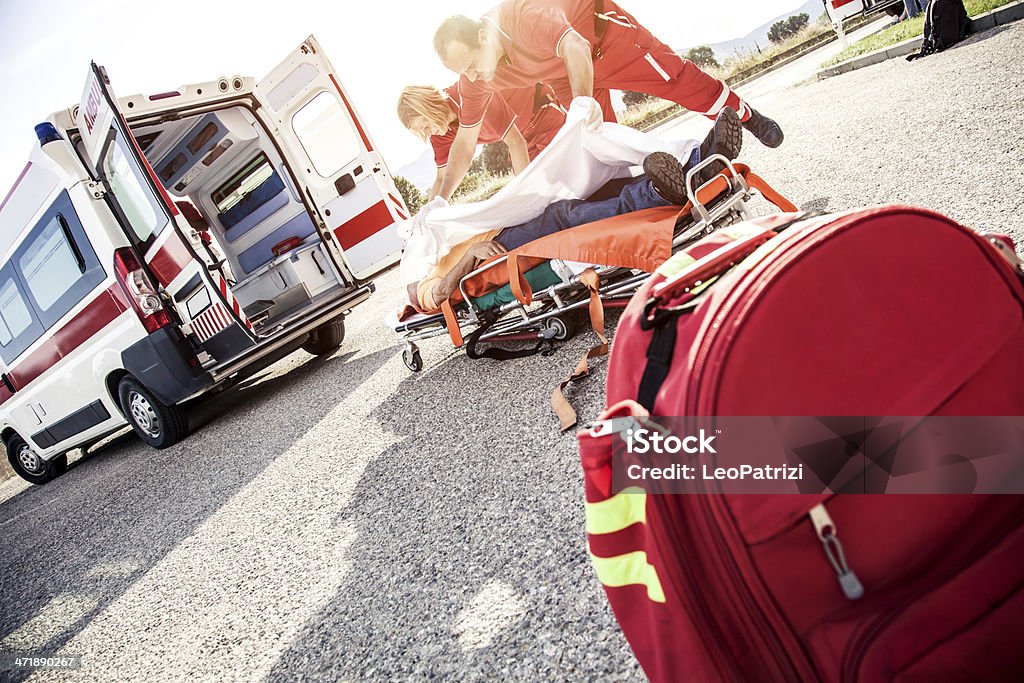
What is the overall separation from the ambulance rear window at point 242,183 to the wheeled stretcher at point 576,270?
4.23 m

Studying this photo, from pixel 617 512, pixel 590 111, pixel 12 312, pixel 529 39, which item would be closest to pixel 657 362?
pixel 617 512

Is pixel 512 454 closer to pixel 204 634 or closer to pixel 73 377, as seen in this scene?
pixel 204 634

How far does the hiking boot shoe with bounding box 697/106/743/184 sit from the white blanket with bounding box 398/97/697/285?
0.49ft

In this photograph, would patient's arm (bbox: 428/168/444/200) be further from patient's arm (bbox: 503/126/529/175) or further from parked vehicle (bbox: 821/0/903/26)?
parked vehicle (bbox: 821/0/903/26)

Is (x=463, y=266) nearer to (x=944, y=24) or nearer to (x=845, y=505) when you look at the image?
(x=845, y=505)

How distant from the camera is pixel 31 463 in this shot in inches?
278

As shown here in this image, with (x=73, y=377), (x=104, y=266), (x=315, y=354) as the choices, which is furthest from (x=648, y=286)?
(x=73, y=377)

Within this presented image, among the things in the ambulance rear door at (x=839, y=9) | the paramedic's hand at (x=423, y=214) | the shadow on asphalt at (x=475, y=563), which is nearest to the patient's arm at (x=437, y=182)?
the paramedic's hand at (x=423, y=214)

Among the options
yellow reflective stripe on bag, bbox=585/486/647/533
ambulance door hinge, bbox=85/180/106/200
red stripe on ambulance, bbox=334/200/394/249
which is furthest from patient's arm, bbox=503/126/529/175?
yellow reflective stripe on bag, bbox=585/486/647/533

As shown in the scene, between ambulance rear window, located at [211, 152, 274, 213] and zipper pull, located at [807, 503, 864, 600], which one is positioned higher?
ambulance rear window, located at [211, 152, 274, 213]

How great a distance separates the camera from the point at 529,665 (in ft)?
4.58

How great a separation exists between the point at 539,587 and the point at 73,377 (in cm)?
Result: 588

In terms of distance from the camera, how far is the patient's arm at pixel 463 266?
303 centimetres

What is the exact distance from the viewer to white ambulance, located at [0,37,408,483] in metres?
4.39
